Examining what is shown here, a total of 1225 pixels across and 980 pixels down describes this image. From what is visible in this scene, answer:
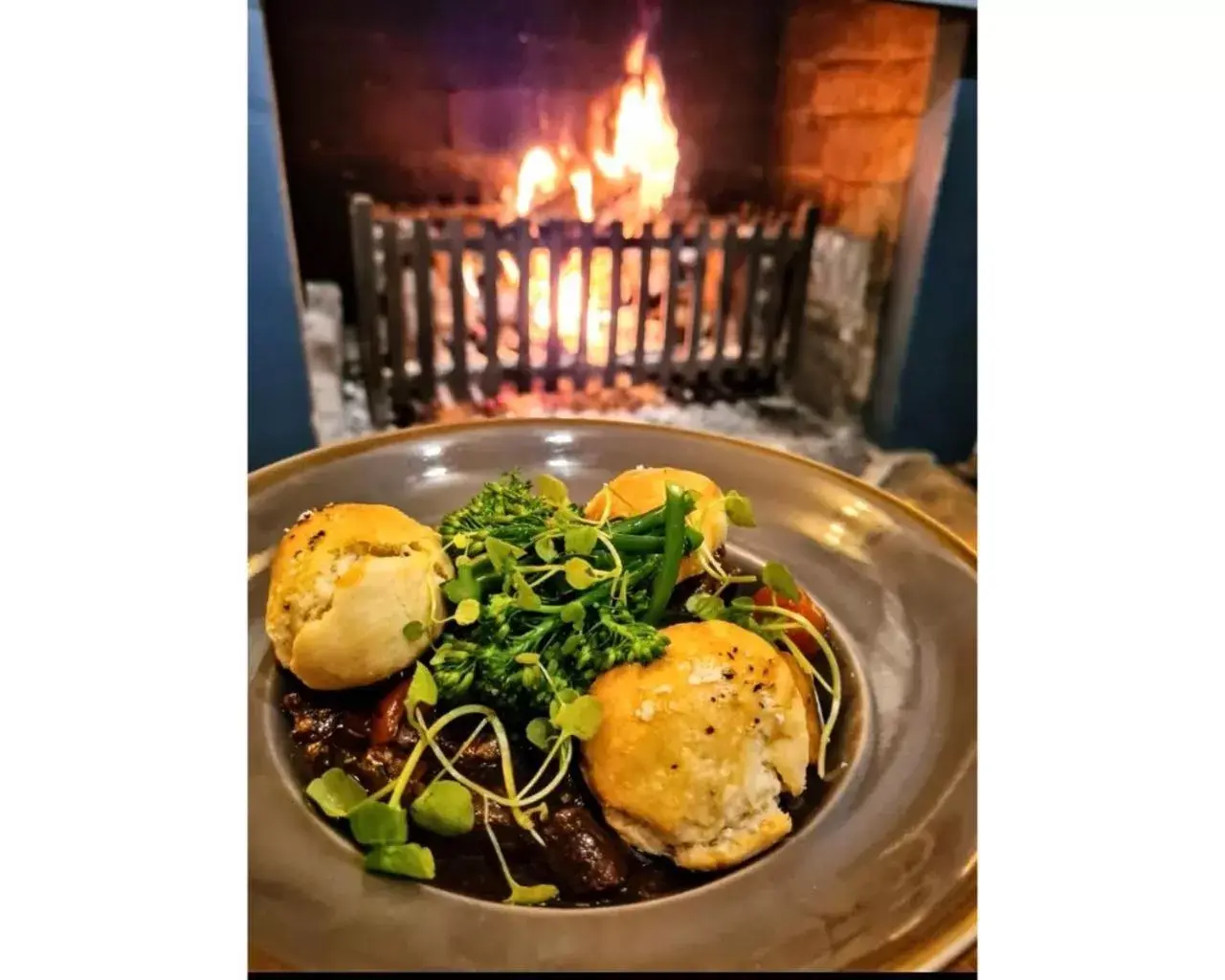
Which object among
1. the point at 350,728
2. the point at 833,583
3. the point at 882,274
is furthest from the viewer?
the point at 882,274

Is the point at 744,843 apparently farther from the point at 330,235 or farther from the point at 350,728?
the point at 330,235

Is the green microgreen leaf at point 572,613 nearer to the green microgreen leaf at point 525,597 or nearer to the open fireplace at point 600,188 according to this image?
the green microgreen leaf at point 525,597

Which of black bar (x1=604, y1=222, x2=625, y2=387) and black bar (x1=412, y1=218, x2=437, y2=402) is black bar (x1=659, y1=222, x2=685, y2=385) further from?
black bar (x1=412, y1=218, x2=437, y2=402)

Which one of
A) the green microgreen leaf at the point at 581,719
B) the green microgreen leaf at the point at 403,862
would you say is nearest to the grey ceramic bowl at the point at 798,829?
the green microgreen leaf at the point at 403,862

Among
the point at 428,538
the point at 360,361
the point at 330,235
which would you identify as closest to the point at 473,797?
the point at 428,538

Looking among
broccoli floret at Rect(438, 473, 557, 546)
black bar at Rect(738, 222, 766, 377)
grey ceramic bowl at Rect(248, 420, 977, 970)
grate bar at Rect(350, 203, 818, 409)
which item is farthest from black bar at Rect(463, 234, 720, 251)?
broccoli floret at Rect(438, 473, 557, 546)

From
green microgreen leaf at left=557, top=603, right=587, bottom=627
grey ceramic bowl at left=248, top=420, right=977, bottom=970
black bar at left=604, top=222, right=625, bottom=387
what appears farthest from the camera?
black bar at left=604, top=222, right=625, bottom=387
